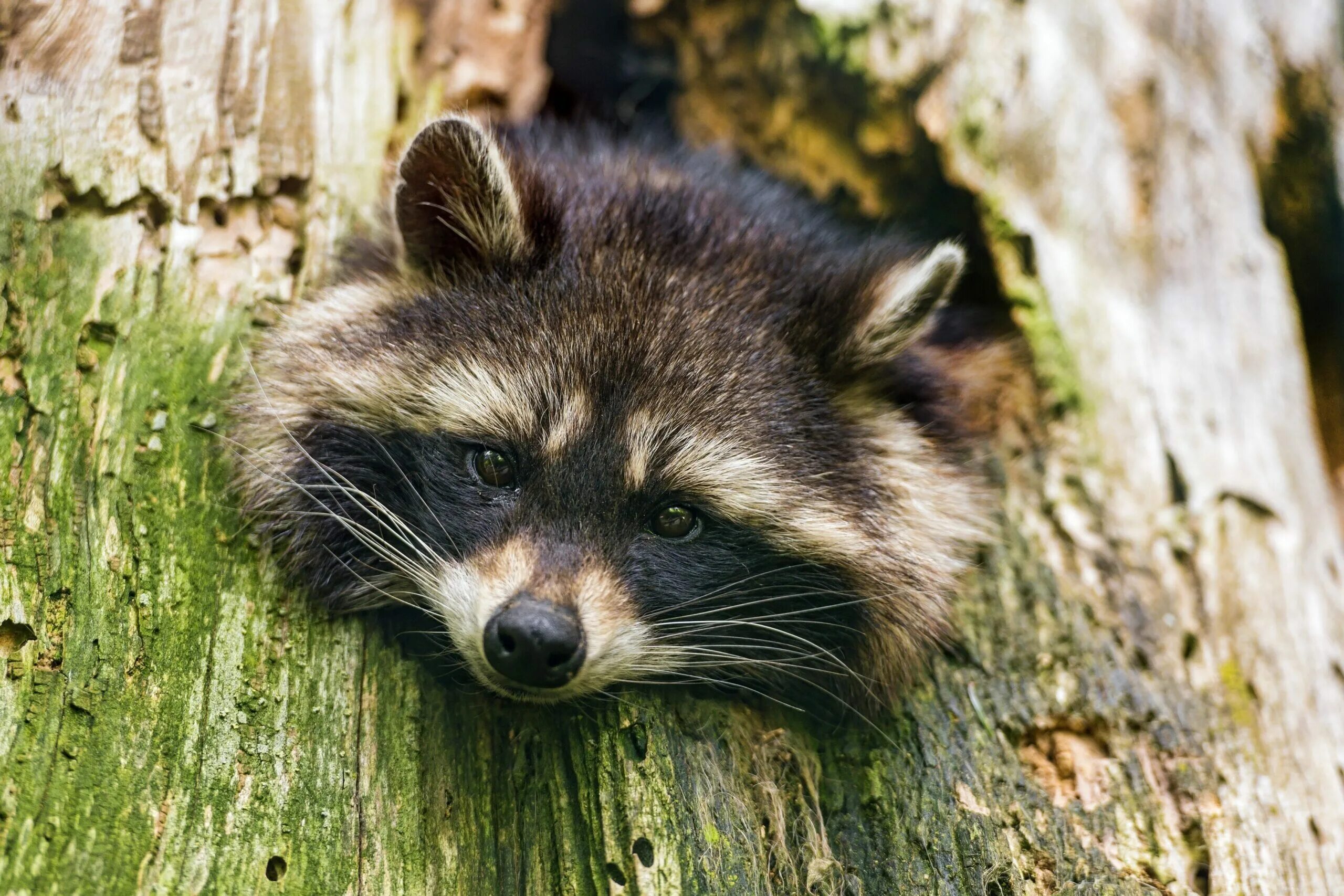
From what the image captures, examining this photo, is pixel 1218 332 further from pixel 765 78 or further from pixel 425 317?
pixel 425 317

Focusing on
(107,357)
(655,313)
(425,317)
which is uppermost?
(655,313)

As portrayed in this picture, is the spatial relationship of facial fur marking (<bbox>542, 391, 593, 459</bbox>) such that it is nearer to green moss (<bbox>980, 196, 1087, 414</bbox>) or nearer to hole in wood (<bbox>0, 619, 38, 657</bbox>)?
hole in wood (<bbox>0, 619, 38, 657</bbox>)

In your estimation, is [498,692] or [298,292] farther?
[298,292]

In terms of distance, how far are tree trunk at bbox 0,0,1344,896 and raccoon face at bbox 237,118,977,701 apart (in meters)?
0.18

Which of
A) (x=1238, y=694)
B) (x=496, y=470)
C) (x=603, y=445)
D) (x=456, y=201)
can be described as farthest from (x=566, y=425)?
(x=1238, y=694)

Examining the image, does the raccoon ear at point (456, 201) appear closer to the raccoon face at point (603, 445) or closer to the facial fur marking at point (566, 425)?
the raccoon face at point (603, 445)

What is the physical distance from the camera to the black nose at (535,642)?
256 cm

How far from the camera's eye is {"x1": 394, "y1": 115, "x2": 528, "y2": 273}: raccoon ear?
9.62 feet

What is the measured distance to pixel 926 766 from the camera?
2.95 metres

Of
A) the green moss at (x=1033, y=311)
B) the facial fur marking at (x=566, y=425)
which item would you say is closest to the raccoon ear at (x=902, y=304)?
the facial fur marking at (x=566, y=425)

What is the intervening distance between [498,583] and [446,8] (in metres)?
2.94

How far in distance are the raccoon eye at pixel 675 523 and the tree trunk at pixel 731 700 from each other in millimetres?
430

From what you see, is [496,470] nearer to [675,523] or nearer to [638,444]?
[638,444]

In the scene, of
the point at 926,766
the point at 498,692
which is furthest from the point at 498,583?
the point at 926,766
